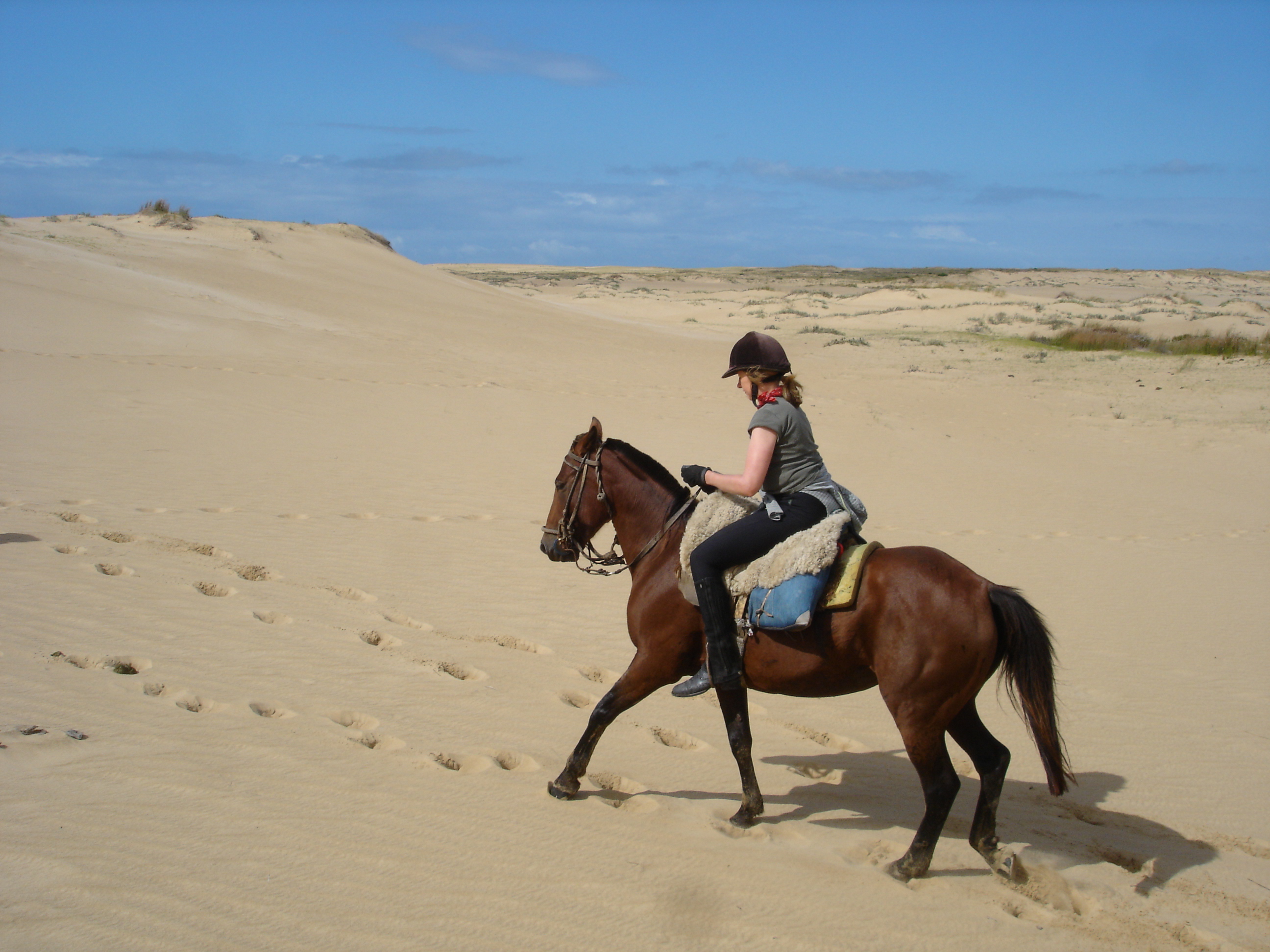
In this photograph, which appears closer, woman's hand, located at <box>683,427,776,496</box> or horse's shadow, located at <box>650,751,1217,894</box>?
woman's hand, located at <box>683,427,776,496</box>

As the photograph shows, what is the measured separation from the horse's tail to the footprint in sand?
14.5 ft

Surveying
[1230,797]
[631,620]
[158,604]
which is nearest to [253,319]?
[158,604]

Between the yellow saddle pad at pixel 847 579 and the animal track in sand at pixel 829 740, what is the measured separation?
1.99 m

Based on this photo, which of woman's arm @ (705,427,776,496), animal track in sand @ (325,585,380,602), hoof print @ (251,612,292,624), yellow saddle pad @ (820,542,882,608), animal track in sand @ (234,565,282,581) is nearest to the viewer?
yellow saddle pad @ (820,542,882,608)

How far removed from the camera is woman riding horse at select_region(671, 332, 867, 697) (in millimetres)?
4699

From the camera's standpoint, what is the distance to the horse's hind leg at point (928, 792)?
4.33 meters

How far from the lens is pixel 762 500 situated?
190 inches

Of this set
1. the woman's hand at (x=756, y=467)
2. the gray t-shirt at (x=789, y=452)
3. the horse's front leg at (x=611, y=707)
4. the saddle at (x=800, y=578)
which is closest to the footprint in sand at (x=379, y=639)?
the horse's front leg at (x=611, y=707)

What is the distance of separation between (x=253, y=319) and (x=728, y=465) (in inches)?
547

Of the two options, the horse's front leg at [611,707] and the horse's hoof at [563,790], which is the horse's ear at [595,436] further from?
the horse's hoof at [563,790]

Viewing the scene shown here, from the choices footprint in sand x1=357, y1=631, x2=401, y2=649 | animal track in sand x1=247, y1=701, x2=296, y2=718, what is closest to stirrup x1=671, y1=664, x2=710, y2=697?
animal track in sand x1=247, y1=701, x2=296, y2=718

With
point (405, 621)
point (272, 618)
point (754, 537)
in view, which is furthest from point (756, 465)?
point (272, 618)

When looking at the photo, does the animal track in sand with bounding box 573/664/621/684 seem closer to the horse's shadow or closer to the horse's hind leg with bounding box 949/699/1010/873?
the horse's shadow

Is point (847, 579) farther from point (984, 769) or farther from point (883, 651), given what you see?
point (984, 769)
